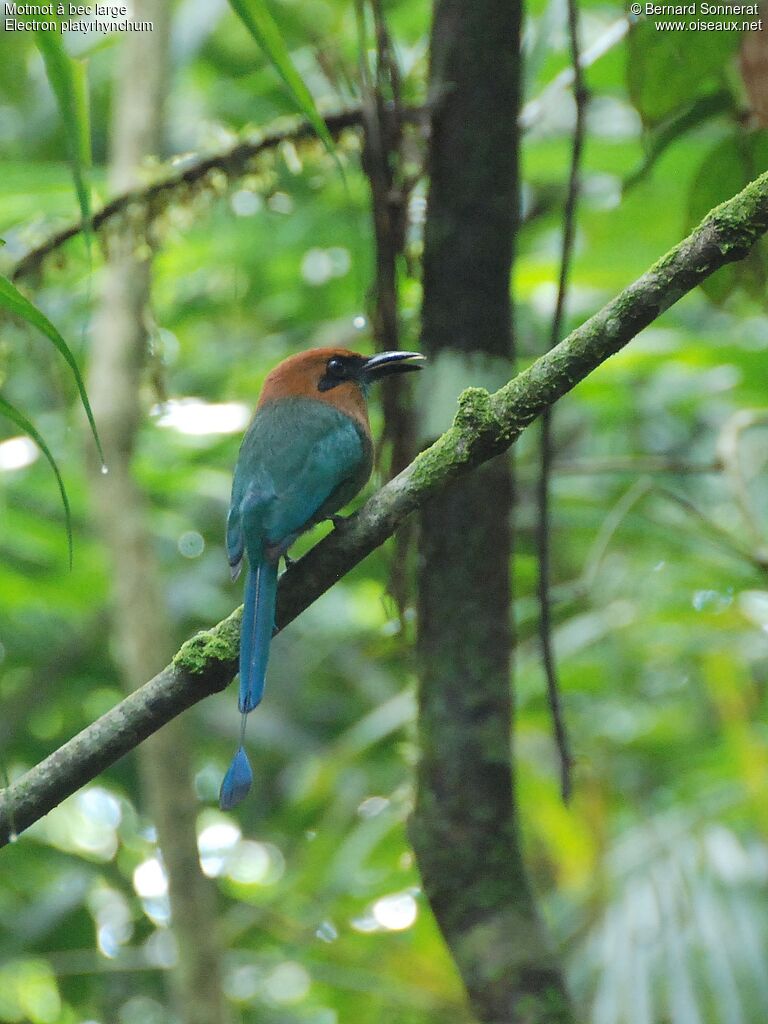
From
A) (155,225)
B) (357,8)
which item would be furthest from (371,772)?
(357,8)

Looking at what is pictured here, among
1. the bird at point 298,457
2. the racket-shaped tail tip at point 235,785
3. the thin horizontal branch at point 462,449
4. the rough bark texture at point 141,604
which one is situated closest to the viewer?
the thin horizontal branch at point 462,449

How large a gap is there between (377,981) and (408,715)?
2.42 ft

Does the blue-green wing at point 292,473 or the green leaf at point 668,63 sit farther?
the green leaf at point 668,63

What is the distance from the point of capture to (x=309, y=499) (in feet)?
7.29

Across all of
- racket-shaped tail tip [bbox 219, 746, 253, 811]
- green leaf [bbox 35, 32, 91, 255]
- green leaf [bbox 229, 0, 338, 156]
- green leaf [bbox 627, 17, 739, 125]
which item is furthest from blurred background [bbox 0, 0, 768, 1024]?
racket-shaped tail tip [bbox 219, 746, 253, 811]

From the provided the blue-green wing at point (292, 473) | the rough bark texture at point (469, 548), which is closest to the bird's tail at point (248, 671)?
the blue-green wing at point (292, 473)

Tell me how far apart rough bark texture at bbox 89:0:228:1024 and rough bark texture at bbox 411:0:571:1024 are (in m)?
1.00

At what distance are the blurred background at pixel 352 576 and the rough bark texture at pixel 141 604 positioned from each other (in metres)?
0.01

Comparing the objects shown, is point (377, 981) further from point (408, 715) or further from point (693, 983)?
point (693, 983)

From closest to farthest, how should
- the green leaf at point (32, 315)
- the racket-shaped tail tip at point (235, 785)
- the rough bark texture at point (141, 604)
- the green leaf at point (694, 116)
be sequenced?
the green leaf at point (32, 315), the racket-shaped tail tip at point (235, 785), the green leaf at point (694, 116), the rough bark texture at point (141, 604)

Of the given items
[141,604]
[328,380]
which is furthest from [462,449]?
[141,604]

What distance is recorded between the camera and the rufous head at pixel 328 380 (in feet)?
8.38

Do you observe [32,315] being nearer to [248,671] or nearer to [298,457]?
[248,671]

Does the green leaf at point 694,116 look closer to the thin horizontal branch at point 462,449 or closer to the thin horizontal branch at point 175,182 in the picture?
the thin horizontal branch at point 175,182
